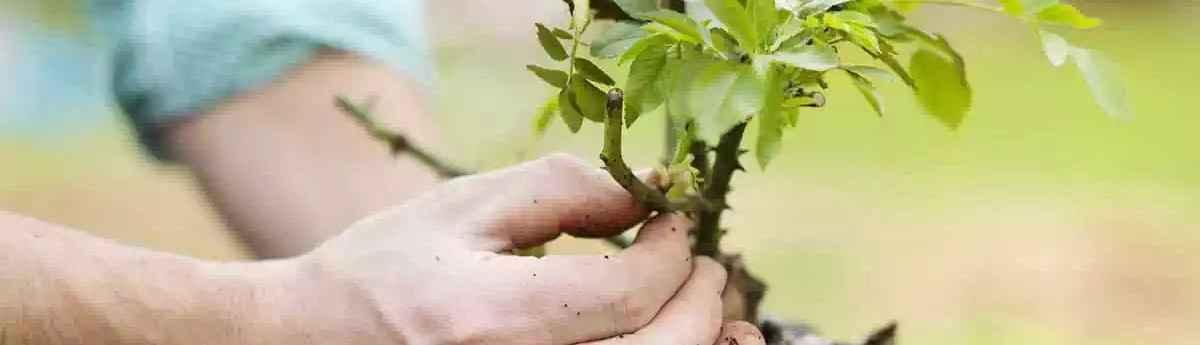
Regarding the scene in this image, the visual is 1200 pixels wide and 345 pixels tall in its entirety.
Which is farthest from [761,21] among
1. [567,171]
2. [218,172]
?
[218,172]

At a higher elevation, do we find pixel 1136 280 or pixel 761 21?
pixel 761 21

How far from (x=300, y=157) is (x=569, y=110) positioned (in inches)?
18.3

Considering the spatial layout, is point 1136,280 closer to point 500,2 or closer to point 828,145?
point 828,145

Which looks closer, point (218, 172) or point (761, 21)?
point (761, 21)

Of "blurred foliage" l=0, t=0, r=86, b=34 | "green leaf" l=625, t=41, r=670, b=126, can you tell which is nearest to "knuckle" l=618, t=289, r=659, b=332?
"green leaf" l=625, t=41, r=670, b=126

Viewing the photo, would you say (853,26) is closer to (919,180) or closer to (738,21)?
(738,21)

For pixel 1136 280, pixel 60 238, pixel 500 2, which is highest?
pixel 60 238

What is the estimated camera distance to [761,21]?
348 millimetres

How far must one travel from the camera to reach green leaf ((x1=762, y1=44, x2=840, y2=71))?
0.34m

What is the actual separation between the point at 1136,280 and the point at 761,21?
0.66 metres

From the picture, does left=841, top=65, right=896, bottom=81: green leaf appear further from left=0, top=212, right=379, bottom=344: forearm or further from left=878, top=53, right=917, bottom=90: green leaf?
left=0, top=212, right=379, bottom=344: forearm

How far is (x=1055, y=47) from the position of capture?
390 mm

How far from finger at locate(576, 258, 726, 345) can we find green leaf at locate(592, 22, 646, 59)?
0.13 meters

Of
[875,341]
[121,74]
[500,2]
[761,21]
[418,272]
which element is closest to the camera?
[761,21]
